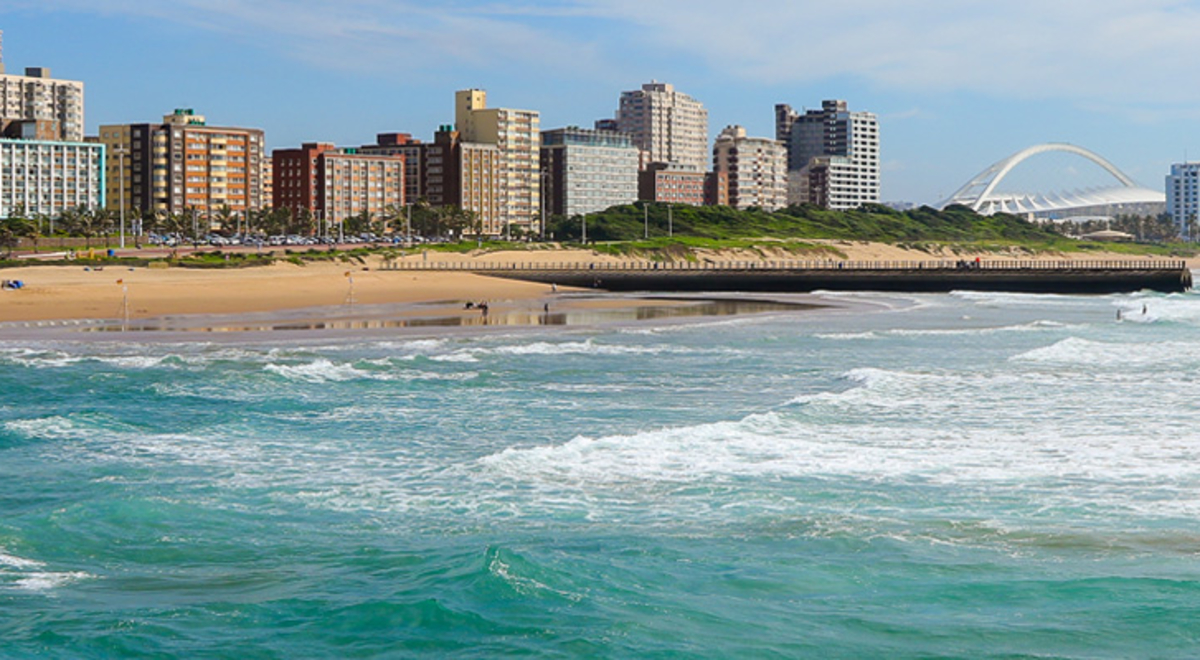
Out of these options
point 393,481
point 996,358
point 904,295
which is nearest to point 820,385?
point 996,358

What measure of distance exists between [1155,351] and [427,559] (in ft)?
96.0

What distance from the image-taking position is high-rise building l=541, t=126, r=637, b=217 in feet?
623

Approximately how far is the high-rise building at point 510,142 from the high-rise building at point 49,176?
4773cm

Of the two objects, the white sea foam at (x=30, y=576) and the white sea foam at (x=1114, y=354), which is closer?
the white sea foam at (x=30, y=576)

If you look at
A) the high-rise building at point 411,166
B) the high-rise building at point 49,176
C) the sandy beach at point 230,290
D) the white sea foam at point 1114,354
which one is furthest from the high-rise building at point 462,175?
the white sea foam at point 1114,354

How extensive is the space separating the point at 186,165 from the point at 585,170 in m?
61.8

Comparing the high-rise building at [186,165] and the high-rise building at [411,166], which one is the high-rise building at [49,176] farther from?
the high-rise building at [411,166]

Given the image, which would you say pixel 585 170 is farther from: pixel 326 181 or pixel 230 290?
pixel 230 290

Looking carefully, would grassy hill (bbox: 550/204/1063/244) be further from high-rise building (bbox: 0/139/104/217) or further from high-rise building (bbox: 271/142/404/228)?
high-rise building (bbox: 0/139/104/217)

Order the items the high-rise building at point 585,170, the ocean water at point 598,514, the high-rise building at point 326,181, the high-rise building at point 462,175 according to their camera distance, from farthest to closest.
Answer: the high-rise building at point 585,170
the high-rise building at point 462,175
the high-rise building at point 326,181
the ocean water at point 598,514

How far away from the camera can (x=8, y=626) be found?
11.2 metres

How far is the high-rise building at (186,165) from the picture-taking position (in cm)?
14875

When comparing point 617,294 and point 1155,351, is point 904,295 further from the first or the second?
point 1155,351

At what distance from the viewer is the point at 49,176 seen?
147125 millimetres
